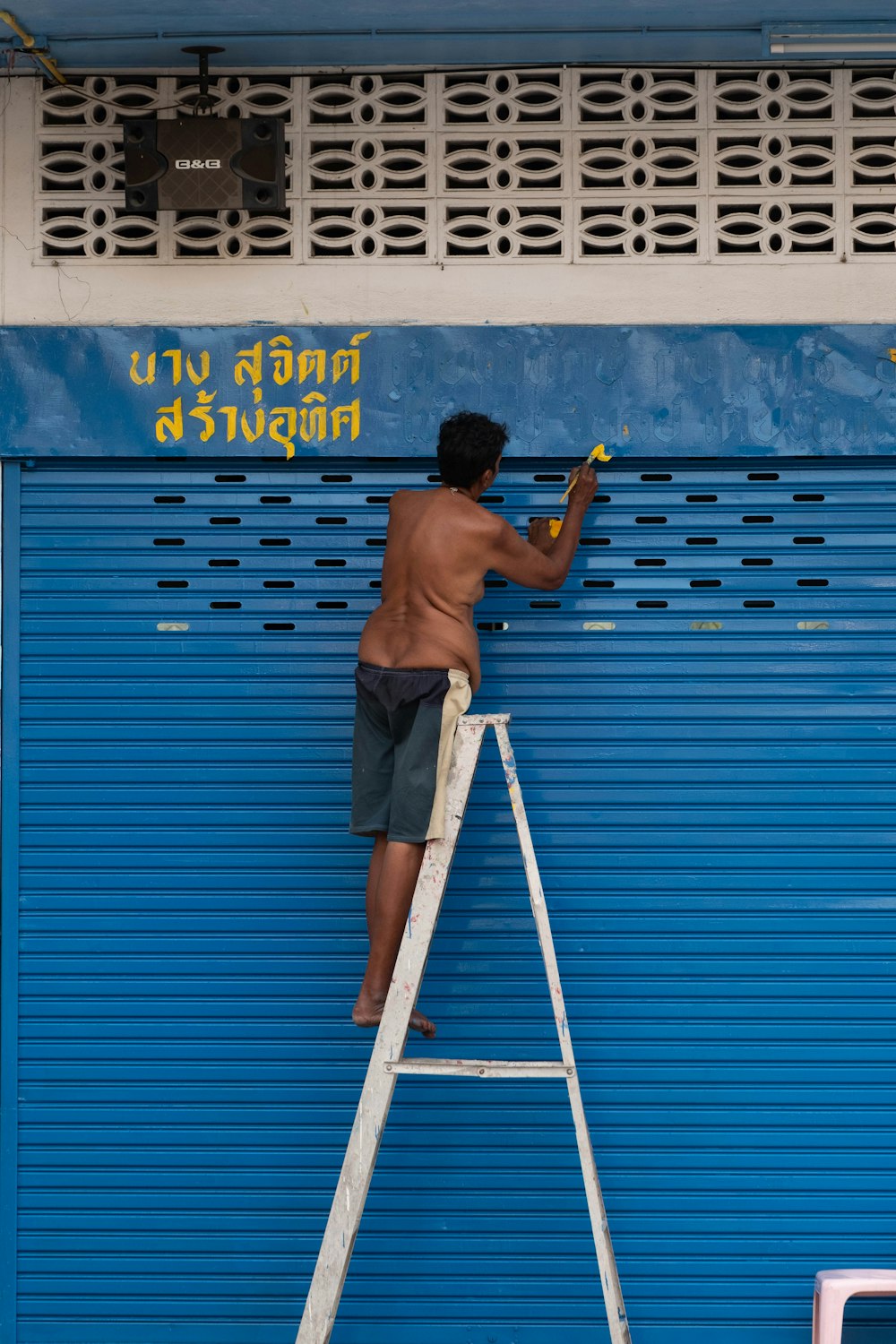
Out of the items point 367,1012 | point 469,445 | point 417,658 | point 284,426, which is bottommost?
point 367,1012

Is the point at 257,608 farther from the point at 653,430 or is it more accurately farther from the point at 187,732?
the point at 653,430

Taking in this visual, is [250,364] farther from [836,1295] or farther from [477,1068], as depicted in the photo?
[836,1295]

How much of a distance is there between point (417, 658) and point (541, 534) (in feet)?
2.53

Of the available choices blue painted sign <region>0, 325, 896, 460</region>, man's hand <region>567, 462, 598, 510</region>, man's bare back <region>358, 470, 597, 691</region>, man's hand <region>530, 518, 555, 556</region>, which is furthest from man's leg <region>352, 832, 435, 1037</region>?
blue painted sign <region>0, 325, 896, 460</region>

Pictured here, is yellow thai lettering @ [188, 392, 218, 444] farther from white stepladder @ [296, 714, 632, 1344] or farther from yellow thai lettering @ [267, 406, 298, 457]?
white stepladder @ [296, 714, 632, 1344]

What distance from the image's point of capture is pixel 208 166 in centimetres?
482

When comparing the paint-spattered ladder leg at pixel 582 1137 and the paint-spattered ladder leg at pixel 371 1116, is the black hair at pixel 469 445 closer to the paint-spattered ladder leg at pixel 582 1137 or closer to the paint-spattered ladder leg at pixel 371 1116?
the paint-spattered ladder leg at pixel 582 1137

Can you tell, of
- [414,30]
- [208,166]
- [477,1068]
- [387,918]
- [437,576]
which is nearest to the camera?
[477,1068]

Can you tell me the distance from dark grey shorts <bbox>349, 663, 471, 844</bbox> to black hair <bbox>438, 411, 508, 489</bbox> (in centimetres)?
64

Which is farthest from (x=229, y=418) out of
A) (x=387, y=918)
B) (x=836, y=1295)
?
(x=836, y=1295)

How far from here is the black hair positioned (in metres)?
4.43

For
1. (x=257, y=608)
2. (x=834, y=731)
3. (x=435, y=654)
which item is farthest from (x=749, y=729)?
(x=257, y=608)

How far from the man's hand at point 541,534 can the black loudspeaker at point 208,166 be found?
137 cm

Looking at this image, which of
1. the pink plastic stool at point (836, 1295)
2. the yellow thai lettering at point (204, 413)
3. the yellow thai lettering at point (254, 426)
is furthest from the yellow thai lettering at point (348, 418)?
the pink plastic stool at point (836, 1295)
